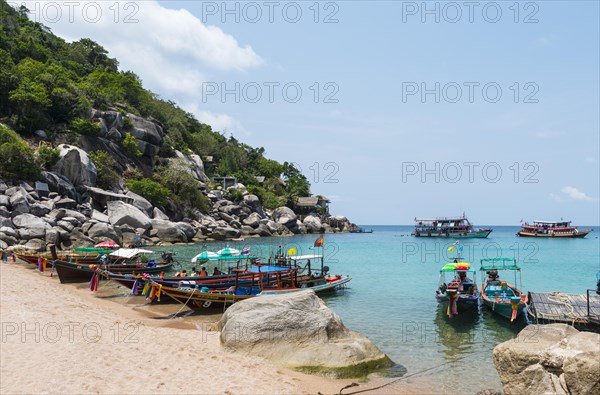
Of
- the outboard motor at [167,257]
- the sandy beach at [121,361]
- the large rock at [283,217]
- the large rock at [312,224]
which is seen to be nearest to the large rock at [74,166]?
the outboard motor at [167,257]

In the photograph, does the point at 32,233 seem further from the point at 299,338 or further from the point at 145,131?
the point at 299,338

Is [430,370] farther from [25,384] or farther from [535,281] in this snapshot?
[535,281]

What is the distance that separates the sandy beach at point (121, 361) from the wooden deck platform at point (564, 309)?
7.55m

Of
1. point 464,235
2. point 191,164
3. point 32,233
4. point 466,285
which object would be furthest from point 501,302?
point 464,235

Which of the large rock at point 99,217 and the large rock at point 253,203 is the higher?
the large rock at point 253,203

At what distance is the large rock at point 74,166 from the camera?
4728 centimetres

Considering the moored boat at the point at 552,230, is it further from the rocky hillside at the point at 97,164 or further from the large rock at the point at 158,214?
the large rock at the point at 158,214

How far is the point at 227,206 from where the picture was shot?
70.6 metres

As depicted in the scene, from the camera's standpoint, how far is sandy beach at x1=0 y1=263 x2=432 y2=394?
9352 millimetres

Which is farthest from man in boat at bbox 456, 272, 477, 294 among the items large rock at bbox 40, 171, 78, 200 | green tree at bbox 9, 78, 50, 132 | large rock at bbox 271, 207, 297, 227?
large rock at bbox 271, 207, 297, 227

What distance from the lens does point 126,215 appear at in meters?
46.4

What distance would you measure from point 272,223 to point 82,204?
35.1m

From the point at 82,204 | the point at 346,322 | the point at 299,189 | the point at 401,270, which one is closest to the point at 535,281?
the point at 401,270

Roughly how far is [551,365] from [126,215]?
44685 millimetres
